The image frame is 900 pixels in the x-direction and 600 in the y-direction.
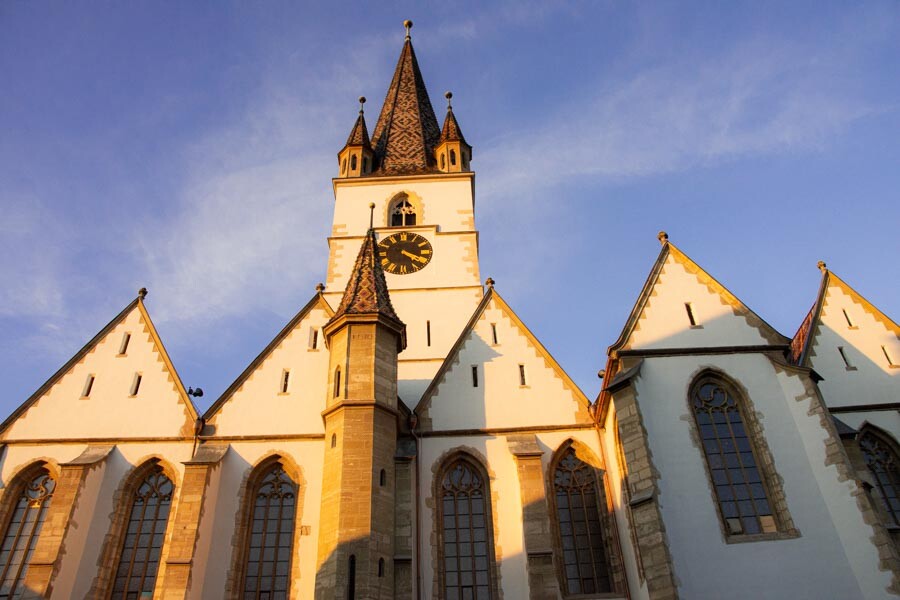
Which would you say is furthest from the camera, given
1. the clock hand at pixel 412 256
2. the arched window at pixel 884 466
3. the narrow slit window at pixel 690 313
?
the clock hand at pixel 412 256

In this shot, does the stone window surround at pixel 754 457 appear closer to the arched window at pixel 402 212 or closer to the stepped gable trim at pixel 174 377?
the stepped gable trim at pixel 174 377

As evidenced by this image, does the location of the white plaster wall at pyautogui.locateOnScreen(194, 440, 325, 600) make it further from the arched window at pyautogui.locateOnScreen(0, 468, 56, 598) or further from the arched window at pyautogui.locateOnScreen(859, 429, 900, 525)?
the arched window at pyautogui.locateOnScreen(859, 429, 900, 525)

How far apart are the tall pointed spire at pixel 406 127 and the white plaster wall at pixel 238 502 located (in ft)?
54.1

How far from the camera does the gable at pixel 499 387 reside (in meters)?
18.5

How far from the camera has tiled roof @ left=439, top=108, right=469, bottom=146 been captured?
33.9 meters

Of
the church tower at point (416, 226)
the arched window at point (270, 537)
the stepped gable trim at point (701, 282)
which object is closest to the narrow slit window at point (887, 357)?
the stepped gable trim at point (701, 282)

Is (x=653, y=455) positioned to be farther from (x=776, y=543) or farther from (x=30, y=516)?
(x=30, y=516)

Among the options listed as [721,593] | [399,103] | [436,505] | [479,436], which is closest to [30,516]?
[436,505]

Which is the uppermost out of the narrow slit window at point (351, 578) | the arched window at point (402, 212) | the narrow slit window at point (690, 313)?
the arched window at point (402, 212)

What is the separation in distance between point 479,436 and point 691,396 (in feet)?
16.3

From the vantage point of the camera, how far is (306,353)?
66.4 feet

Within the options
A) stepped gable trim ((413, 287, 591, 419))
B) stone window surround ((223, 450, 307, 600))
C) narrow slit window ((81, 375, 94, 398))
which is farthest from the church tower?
narrow slit window ((81, 375, 94, 398))

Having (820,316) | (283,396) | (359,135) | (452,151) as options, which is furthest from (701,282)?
(359,135)

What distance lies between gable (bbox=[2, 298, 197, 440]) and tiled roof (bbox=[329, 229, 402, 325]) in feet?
15.6
